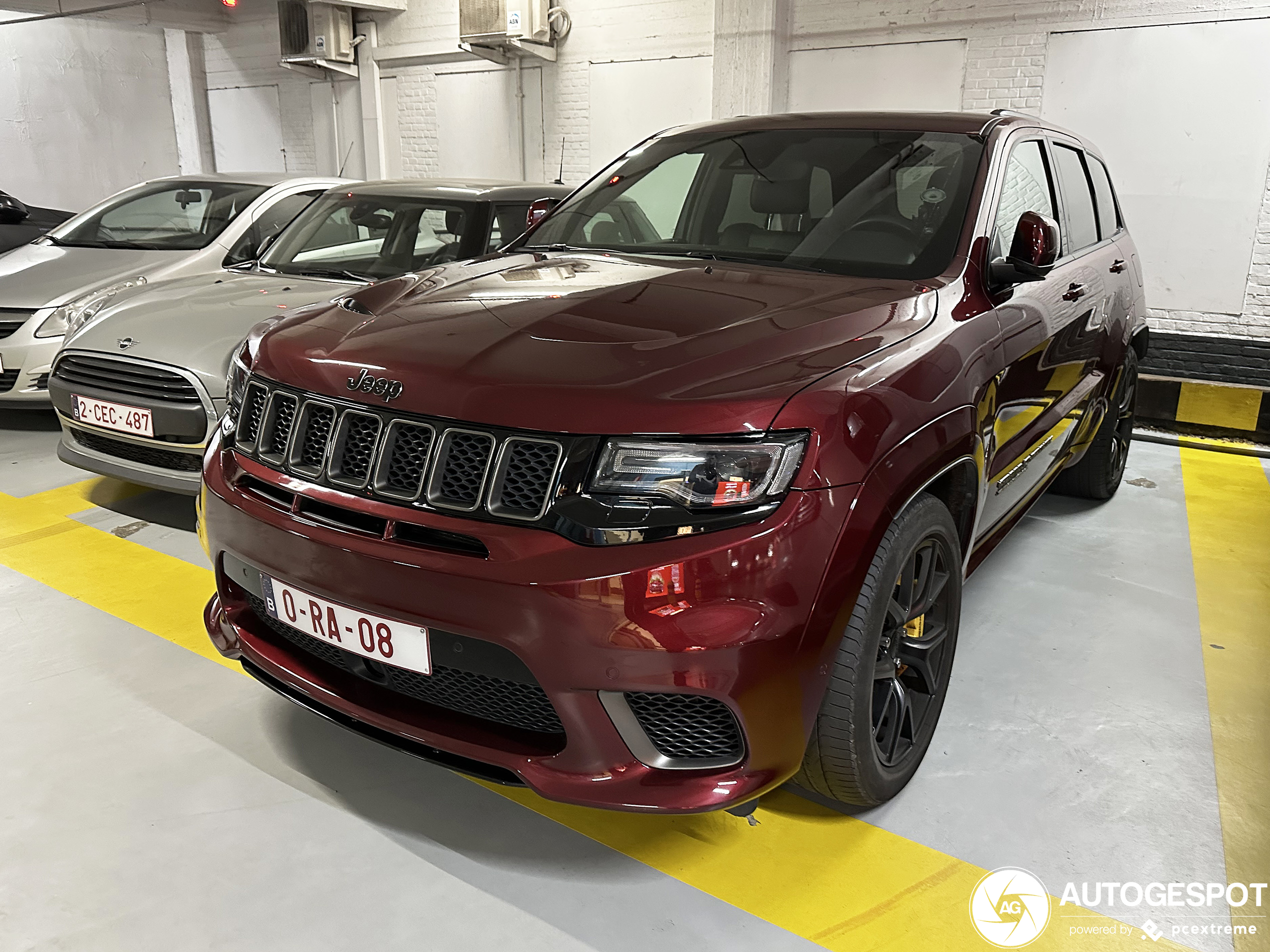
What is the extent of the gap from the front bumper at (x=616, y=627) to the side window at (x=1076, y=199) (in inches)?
81.8

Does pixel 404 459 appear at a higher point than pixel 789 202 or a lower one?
lower

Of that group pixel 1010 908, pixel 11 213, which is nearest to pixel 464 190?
pixel 1010 908

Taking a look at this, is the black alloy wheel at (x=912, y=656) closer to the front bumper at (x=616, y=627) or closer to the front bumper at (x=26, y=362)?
the front bumper at (x=616, y=627)

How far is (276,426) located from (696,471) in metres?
0.91

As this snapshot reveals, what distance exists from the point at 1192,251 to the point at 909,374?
5543 millimetres

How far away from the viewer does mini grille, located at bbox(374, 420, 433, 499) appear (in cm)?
160

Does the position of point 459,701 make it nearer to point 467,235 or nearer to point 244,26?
point 467,235

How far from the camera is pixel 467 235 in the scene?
4086mm

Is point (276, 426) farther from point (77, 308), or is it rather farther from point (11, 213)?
point (11, 213)

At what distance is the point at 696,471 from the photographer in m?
1.47

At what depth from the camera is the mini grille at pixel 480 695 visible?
5.09 ft

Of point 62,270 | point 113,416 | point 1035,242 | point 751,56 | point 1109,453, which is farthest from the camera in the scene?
point 751,56

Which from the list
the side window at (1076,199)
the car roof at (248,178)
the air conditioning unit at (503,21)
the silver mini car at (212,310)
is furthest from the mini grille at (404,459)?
the air conditioning unit at (503,21)

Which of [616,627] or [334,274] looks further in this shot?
[334,274]
